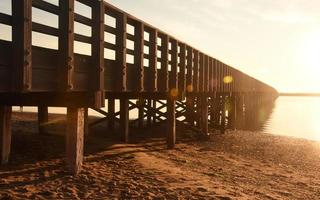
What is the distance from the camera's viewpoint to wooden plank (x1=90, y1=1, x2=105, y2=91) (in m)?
8.25

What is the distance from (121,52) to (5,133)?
3220 millimetres

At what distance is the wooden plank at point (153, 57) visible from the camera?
12031 mm

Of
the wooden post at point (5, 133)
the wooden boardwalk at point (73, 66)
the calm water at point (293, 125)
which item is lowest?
the calm water at point (293, 125)

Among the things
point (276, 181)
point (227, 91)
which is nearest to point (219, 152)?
point (276, 181)

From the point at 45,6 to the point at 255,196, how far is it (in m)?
5.71

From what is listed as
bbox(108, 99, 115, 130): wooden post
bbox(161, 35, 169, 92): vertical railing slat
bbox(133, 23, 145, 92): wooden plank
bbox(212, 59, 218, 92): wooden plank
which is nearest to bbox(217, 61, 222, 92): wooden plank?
bbox(212, 59, 218, 92): wooden plank

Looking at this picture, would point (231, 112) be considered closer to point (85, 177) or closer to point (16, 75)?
point (85, 177)

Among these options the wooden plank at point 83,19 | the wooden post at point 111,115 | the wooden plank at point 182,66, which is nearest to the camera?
the wooden plank at point 83,19

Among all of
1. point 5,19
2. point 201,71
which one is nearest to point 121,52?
point 5,19

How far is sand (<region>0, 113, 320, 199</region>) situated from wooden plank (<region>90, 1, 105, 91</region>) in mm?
2005

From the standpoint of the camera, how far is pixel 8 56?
20.1 feet

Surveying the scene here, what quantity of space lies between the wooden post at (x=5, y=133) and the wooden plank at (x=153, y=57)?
4.39 meters

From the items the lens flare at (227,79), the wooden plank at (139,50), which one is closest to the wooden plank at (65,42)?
the wooden plank at (139,50)

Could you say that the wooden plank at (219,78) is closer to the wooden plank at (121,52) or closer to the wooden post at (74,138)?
the wooden plank at (121,52)
